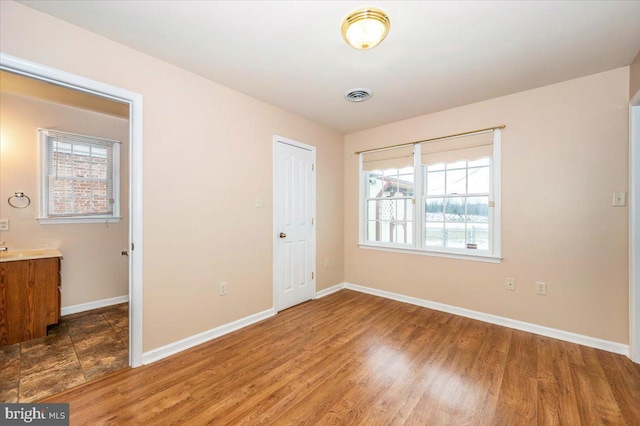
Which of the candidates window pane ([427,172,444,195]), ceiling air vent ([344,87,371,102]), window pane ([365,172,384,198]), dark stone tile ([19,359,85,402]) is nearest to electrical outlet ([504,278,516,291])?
window pane ([427,172,444,195])

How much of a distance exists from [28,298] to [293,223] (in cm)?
279

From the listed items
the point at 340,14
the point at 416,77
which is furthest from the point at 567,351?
the point at 340,14

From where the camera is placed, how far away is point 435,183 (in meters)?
3.50

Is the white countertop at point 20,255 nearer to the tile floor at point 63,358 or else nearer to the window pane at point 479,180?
the tile floor at point 63,358

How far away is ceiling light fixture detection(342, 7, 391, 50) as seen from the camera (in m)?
1.71

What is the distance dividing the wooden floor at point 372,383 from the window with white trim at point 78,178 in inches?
93.1

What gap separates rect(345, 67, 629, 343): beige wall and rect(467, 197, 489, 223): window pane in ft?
0.63

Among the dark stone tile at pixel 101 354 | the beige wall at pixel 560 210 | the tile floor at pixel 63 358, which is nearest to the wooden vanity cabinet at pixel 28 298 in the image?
the tile floor at pixel 63 358

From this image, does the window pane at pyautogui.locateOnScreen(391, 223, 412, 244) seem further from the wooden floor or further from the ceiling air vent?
the ceiling air vent

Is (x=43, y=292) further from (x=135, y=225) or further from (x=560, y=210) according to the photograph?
(x=560, y=210)

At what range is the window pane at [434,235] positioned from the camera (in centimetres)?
347

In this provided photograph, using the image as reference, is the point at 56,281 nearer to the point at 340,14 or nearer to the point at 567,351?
the point at 340,14

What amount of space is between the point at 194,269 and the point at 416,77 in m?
2.85

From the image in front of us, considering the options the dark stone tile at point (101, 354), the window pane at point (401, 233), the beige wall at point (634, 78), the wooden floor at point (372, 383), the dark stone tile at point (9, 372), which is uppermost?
the beige wall at point (634, 78)
